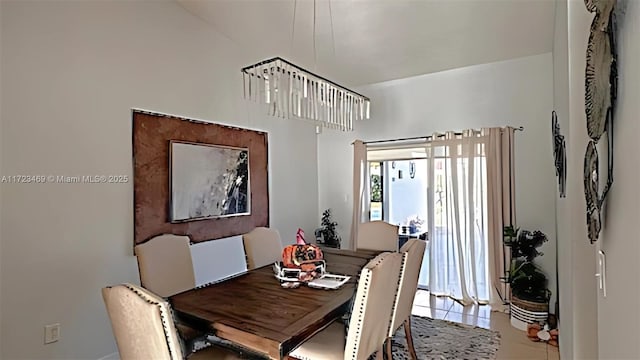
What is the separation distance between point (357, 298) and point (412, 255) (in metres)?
0.81

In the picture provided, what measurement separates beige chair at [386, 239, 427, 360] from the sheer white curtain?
176 centimetres

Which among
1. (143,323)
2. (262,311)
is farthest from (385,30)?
(143,323)

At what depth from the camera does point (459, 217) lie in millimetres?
Answer: 4285

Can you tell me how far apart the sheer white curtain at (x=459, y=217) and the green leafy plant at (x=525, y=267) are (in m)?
0.34

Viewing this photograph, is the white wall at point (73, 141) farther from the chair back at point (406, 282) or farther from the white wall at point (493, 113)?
the white wall at point (493, 113)

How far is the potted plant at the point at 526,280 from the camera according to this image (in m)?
3.42

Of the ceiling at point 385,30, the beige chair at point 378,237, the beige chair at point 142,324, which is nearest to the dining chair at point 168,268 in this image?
the beige chair at point 142,324

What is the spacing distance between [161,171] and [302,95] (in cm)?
156

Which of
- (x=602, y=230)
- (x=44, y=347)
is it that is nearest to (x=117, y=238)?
(x=44, y=347)

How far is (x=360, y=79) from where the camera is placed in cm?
491

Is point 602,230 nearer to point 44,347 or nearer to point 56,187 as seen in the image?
point 56,187

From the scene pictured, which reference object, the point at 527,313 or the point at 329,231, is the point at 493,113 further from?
the point at 329,231

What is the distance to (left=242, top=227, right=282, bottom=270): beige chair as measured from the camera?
120 inches

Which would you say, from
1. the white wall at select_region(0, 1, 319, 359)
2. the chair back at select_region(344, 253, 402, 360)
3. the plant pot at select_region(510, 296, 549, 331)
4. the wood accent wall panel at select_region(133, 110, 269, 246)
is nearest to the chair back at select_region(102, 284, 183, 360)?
the chair back at select_region(344, 253, 402, 360)
